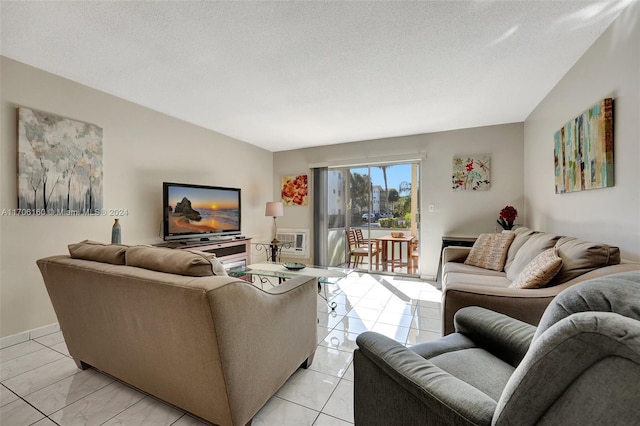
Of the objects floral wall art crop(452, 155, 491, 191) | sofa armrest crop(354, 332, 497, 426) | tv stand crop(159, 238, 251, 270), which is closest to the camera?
sofa armrest crop(354, 332, 497, 426)

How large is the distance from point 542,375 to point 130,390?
2.15 metres

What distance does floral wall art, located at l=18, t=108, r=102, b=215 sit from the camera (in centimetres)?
239

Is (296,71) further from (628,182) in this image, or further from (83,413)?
Answer: (83,413)

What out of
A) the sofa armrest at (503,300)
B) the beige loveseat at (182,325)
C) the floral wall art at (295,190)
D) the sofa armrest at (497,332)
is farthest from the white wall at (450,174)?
the beige loveseat at (182,325)

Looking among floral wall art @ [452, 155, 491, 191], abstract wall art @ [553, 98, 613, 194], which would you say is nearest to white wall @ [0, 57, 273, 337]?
floral wall art @ [452, 155, 491, 191]

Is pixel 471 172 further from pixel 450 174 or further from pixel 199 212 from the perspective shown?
pixel 199 212

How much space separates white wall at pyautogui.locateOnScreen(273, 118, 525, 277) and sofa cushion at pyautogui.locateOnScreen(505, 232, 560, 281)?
1.77 m

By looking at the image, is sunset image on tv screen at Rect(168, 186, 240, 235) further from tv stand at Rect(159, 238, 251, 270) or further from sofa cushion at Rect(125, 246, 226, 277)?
sofa cushion at Rect(125, 246, 226, 277)

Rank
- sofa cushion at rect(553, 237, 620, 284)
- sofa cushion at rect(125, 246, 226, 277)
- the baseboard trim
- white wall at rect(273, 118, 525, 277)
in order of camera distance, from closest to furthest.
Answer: sofa cushion at rect(125, 246, 226, 277) → sofa cushion at rect(553, 237, 620, 284) → the baseboard trim → white wall at rect(273, 118, 525, 277)

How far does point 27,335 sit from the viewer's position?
7.93ft

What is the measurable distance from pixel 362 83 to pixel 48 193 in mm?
3165

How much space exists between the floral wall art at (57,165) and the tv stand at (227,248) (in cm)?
109

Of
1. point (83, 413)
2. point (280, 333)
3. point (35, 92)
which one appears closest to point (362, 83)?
point (280, 333)

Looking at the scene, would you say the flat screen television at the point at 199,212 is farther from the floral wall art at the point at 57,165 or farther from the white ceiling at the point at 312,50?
the white ceiling at the point at 312,50
